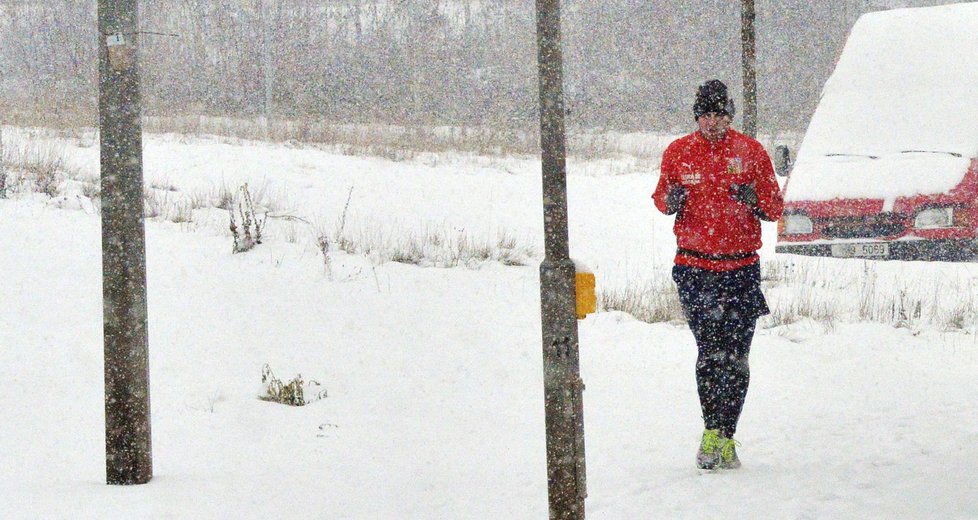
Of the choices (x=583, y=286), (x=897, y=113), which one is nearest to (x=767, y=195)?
(x=583, y=286)

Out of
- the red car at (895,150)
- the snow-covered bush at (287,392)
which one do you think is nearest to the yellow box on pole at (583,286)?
the snow-covered bush at (287,392)

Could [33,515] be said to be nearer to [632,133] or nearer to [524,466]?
[524,466]

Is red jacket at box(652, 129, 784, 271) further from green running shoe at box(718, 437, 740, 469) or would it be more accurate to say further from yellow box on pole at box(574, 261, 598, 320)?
yellow box on pole at box(574, 261, 598, 320)

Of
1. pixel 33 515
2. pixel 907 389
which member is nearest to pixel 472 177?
pixel 907 389

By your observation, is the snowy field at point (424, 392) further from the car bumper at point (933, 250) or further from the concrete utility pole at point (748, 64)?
the concrete utility pole at point (748, 64)

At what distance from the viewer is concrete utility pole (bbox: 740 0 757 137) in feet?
39.5

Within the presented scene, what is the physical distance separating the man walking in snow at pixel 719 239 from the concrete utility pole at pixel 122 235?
2.32m

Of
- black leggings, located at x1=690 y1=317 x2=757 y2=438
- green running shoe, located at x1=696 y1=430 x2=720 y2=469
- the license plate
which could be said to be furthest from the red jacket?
the license plate

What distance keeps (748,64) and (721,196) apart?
7.68 m

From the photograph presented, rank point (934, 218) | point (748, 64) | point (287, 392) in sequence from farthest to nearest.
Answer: point (748, 64)
point (934, 218)
point (287, 392)

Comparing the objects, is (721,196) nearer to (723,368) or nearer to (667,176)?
(667,176)

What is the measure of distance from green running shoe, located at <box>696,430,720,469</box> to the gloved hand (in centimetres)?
110

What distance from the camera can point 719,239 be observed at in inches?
195

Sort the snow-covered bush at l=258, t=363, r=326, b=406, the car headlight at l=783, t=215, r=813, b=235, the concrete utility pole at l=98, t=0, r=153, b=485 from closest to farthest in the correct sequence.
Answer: the concrete utility pole at l=98, t=0, r=153, b=485 → the snow-covered bush at l=258, t=363, r=326, b=406 → the car headlight at l=783, t=215, r=813, b=235
